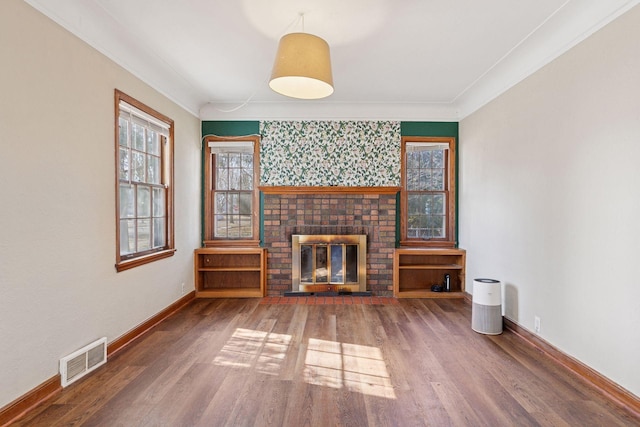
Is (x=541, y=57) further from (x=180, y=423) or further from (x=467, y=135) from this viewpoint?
(x=180, y=423)

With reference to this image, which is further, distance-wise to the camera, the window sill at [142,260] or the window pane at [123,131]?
the window pane at [123,131]

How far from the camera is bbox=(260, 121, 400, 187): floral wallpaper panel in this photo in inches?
200

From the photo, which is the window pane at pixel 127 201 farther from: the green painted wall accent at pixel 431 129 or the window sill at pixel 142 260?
the green painted wall accent at pixel 431 129

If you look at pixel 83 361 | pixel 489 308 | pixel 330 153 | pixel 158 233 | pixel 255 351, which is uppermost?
pixel 330 153

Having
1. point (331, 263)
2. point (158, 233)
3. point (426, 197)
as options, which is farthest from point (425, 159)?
point (158, 233)

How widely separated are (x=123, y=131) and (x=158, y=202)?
954 mm

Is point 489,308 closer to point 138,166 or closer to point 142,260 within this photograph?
point 142,260

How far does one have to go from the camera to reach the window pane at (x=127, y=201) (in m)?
3.22

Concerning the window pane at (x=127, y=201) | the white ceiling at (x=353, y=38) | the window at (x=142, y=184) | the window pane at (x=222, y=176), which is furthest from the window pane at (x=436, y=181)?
the window pane at (x=127, y=201)

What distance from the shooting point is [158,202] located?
12.9 ft

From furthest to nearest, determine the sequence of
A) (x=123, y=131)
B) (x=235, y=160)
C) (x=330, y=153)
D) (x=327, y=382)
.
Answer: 1. (x=235, y=160)
2. (x=330, y=153)
3. (x=123, y=131)
4. (x=327, y=382)

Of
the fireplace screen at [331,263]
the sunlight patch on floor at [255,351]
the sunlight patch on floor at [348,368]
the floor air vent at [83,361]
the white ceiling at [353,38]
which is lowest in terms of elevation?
the sunlight patch on floor at [255,351]

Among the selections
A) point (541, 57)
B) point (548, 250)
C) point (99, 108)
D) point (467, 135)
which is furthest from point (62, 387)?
point (467, 135)

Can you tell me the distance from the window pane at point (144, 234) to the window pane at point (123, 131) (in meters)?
0.80
